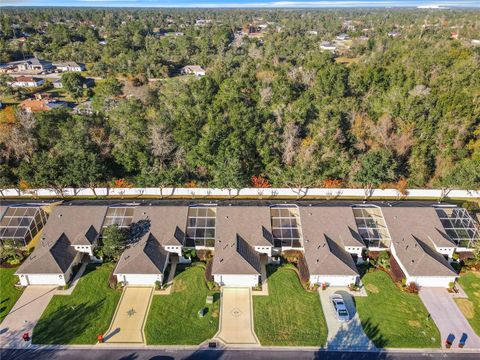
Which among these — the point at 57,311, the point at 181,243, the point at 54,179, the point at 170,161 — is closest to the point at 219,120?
the point at 170,161

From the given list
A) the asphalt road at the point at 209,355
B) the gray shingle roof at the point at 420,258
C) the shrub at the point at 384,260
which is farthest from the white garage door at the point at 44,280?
the gray shingle roof at the point at 420,258

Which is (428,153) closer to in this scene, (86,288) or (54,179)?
(86,288)

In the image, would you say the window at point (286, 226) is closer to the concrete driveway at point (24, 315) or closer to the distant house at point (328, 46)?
the concrete driveway at point (24, 315)

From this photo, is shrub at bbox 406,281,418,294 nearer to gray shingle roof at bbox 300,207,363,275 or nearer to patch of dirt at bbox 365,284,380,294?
patch of dirt at bbox 365,284,380,294

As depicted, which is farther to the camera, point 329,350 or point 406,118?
point 406,118

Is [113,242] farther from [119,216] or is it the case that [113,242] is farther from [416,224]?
[416,224]
